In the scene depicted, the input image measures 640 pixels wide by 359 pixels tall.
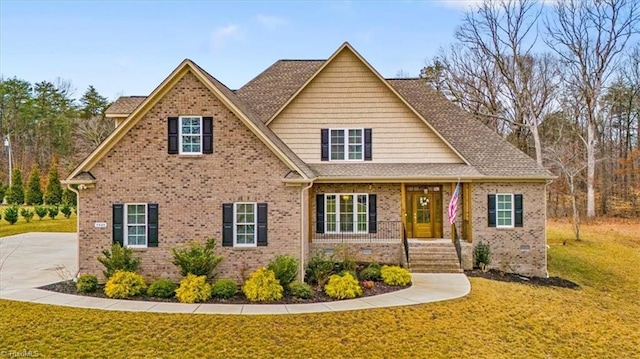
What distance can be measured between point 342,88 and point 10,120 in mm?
51096

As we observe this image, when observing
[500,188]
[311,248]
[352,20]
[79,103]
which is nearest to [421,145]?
[500,188]

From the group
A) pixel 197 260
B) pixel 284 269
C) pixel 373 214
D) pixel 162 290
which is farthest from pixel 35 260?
pixel 373 214

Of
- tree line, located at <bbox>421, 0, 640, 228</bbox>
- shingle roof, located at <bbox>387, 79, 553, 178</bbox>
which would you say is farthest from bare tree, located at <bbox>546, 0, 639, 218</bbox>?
shingle roof, located at <bbox>387, 79, 553, 178</bbox>

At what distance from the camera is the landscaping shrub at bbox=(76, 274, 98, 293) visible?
10.9m

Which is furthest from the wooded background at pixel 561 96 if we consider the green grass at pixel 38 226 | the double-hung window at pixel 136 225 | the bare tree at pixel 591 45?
the double-hung window at pixel 136 225

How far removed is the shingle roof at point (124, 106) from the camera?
16.4 metres

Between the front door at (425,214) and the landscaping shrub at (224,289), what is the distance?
7969 millimetres

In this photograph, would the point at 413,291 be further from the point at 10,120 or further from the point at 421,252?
the point at 10,120

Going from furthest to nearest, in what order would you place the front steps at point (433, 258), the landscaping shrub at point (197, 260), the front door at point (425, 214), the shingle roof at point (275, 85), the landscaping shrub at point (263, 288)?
the shingle roof at point (275, 85), the front door at point (425, 214), the front steps at point (433, 258), the landscaping shrub at point (197, 260), the landscaping shrub at point (263, 288)

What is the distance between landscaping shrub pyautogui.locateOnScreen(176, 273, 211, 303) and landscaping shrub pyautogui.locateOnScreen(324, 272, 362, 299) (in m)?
3.23

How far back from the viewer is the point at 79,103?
5116cm

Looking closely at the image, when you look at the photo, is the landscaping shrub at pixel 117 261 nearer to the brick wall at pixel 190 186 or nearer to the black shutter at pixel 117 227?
the black shutter at pixel 117 227

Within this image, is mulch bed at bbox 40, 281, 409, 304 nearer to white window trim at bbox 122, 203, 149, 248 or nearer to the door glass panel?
white window trim at bbox 122, 203, 149, 248

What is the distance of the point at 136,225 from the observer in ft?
39.8
